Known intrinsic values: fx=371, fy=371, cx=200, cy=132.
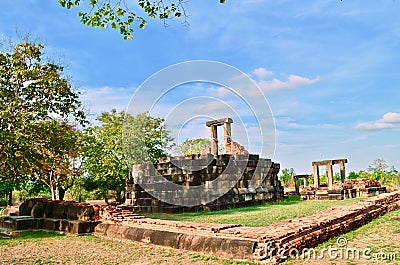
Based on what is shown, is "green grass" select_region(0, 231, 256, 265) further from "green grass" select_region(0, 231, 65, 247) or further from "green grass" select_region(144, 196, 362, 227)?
"green grass" select_region(144, 196, 362, 227)

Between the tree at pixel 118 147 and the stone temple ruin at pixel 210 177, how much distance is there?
18.1 feet

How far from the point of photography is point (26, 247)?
8148mm

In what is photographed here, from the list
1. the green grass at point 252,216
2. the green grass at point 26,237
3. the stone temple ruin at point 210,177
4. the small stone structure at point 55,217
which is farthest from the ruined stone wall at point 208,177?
the green grass at point 26,237

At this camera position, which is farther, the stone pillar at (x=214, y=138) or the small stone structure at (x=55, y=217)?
the stone pillar at (x=214, y=138)

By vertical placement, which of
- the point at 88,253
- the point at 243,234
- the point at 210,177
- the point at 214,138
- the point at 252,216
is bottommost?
the point at 88,253


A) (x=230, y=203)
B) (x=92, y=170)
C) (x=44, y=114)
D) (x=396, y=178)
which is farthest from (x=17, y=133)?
(x=396, y=178)

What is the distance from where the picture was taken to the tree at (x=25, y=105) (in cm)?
1060

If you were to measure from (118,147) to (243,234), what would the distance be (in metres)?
16.8

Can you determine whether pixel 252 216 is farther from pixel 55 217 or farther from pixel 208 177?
pixel 55 217

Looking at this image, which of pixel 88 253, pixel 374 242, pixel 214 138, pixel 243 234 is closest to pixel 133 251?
pixel 88 253

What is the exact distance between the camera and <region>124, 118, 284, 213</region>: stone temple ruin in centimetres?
1455

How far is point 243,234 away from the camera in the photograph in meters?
6.19

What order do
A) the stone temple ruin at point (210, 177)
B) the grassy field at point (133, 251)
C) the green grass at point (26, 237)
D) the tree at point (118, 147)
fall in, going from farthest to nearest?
the tree at point (118, 147)
the stone temple ruin at point (210, 177)
the green grass at point (26, 237)
the grassy field at point (133, 251)

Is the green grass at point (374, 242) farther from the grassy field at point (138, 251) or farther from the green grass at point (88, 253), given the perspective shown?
the green grass at point (88, 253)
